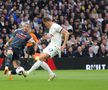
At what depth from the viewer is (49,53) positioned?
1628 cm

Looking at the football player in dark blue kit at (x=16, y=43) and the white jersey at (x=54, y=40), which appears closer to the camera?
the white jersey at (x=54, y=40)

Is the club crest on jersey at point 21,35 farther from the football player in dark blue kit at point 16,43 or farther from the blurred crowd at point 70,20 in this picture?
the blurred crowd at point 70,20

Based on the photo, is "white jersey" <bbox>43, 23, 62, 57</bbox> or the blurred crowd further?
the blurred crowd

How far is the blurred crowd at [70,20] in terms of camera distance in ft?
84.7

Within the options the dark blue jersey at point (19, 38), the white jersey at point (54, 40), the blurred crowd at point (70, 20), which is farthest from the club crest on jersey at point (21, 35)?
the blurred crowd at point (70, 20)

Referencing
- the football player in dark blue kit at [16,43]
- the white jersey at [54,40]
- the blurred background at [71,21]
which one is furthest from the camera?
the blurred background at [71,21]

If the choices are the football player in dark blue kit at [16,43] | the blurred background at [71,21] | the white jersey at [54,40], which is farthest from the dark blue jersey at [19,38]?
the blurred background at [71,21]

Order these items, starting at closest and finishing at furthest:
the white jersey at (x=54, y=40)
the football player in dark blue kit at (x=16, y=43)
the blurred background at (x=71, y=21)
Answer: the white jersey at (x=54, y=40)
the football player in dark blue kit at (x=16, y=43)
the blurred background at (x=71, y=21)

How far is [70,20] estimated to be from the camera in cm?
2830

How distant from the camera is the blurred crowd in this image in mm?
25828

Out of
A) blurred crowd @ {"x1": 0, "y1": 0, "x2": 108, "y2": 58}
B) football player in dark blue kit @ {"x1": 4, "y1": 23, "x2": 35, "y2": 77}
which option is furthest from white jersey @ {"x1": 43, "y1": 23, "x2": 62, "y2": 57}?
blurred crowd @ {"x1": 0, "y1": 0, "x2": 108, "y2": 58}

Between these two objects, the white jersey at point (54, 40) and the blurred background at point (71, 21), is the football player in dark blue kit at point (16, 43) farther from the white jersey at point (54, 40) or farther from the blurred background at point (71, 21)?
the blurred background at point (71, 21)

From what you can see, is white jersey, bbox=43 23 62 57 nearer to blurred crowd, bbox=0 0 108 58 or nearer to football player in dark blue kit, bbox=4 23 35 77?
football player in dark blue kit, bbox=4 23 35 77

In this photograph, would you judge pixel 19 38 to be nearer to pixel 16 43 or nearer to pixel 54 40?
pixel 16 43
